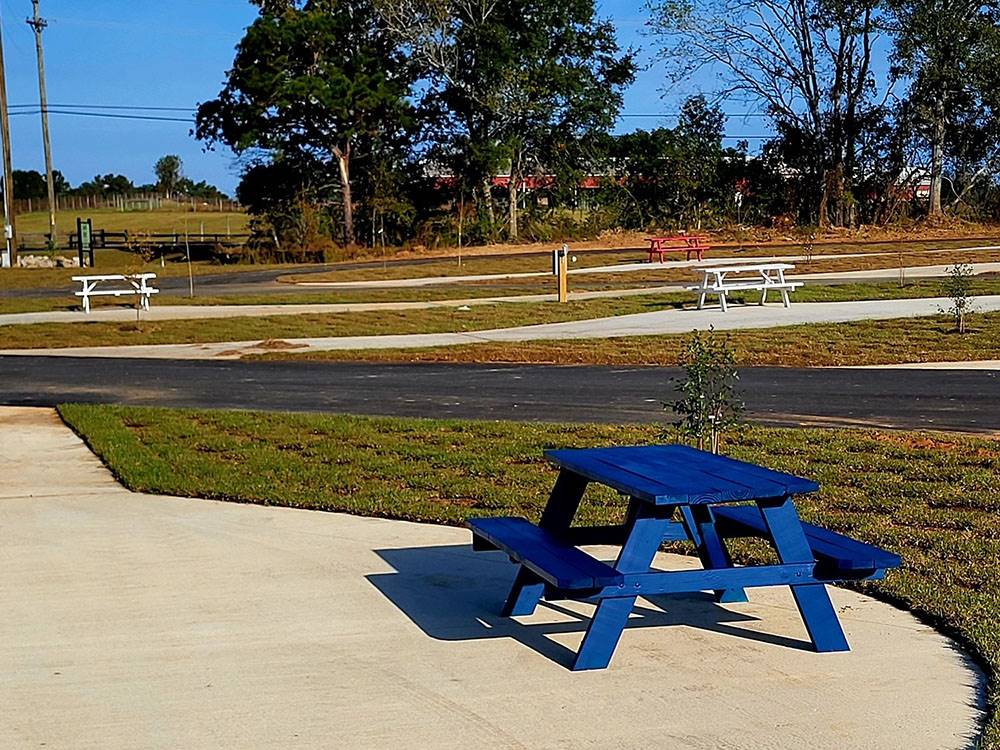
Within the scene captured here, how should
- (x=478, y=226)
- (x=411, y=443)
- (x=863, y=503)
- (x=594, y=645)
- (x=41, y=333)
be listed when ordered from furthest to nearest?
(x=478, y=226) < (x=41, y=333) < (x=411, y=443) < (x=863, y=503) < (x=594, y=645)

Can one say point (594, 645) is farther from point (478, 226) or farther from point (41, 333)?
point (478, 226)

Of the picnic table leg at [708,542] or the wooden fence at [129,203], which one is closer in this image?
the picnic table leg at [708,542]

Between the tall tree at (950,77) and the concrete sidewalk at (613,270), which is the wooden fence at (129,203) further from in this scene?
the concrete sidewalk at (613,270)

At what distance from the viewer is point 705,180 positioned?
53.3 meters

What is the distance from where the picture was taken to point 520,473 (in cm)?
870

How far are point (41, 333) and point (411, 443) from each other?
40.2ft

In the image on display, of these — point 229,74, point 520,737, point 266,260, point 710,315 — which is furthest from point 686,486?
point 229,74

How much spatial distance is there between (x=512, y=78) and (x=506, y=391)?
37977 mm

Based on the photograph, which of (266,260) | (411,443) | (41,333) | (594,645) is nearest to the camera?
(594,645)

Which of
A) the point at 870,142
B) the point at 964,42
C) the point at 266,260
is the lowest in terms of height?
the point at 266,260

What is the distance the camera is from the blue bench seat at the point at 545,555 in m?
4.75

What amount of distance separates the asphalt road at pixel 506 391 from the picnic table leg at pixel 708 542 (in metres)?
5.16

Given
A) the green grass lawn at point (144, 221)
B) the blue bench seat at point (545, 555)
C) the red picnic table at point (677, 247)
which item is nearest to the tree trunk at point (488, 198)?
the red picnic table at point (677, 247)

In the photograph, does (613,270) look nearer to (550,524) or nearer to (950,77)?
(950,77)
